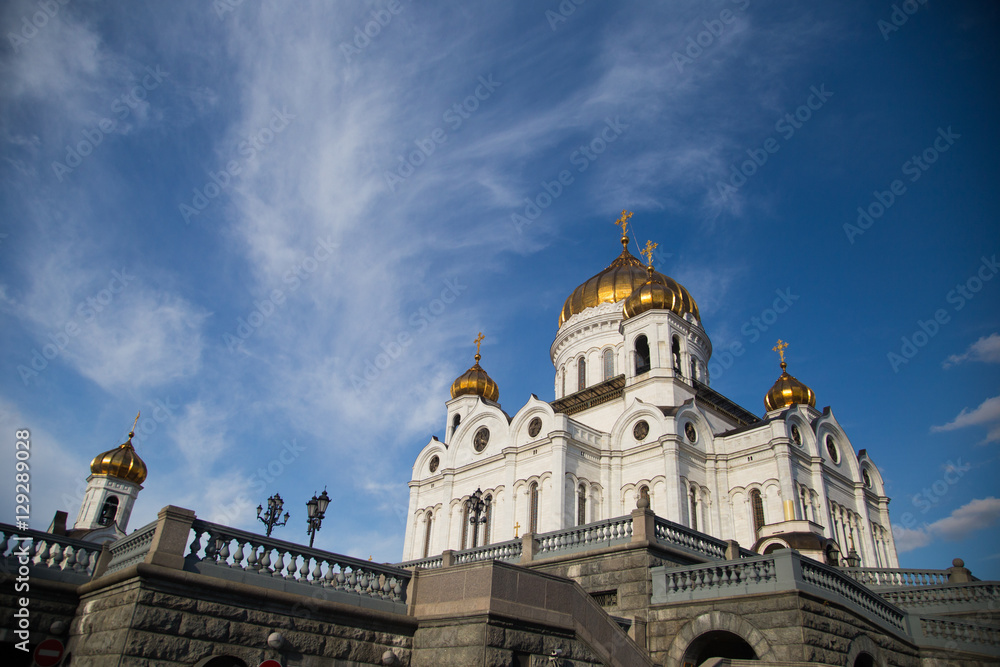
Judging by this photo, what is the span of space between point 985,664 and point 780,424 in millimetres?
17267

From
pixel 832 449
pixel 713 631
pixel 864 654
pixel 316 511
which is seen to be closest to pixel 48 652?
pixel 316 511

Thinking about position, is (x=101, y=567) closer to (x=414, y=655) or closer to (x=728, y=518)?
(x=414, y=655)

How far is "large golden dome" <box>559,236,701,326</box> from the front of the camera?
125 ft

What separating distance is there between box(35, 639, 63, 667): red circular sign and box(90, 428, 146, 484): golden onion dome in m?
35.5

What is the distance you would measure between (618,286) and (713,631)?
95.2ft

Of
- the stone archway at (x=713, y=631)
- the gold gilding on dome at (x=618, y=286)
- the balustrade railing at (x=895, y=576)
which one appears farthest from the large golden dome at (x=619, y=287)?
the stone archway at (x=713, y=631)

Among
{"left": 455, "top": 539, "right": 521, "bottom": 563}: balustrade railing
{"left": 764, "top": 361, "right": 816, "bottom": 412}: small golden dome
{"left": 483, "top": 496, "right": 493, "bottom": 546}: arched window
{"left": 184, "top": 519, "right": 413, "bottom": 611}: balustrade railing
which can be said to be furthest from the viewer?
{"left": 764, "top": 361, "right": 816, "bottom": 412}: small golden dome

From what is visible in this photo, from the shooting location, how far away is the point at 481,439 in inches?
1356

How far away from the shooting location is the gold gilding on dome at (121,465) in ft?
136

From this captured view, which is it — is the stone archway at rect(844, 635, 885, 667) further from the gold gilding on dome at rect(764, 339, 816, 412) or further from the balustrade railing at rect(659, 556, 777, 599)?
the gold gilding on dome at rect(764, 339, 816, 412)

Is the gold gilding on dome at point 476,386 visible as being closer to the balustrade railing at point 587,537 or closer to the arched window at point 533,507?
the arched window at point 533,507

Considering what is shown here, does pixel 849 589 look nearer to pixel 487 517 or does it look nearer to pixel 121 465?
pixel 487 517

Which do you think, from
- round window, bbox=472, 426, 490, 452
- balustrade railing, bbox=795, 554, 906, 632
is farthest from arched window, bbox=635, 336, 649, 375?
balustrade railing, bbox=795, 554, 906, 632

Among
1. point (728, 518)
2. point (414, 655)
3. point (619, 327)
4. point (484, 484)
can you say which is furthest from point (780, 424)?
point (414, 655)
